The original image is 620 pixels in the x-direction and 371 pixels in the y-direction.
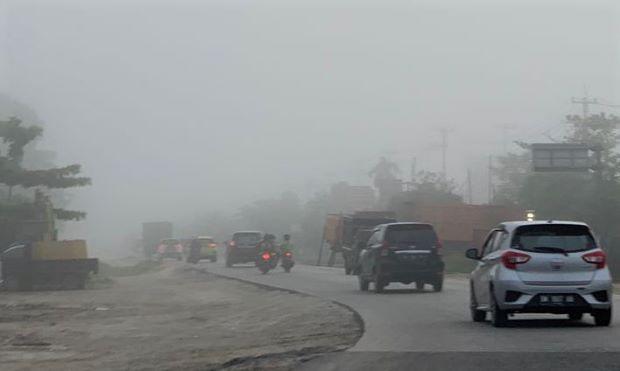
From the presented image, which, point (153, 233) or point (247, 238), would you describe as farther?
point (153, 233)

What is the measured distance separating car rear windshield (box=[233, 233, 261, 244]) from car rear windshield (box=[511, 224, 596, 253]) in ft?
138

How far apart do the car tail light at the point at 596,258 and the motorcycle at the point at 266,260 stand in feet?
101

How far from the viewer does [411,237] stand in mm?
31219

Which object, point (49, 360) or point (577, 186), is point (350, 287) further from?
point (577, 186)

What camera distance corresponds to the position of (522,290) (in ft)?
59.4

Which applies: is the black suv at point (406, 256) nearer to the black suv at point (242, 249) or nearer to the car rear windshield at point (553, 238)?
the car rear windshield at point (553, 238)

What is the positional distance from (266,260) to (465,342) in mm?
32477

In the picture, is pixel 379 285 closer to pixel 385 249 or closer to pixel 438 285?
pixel 385 249

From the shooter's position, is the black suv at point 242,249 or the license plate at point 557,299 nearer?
the license plate at point 557,299

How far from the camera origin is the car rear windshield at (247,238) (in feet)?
197

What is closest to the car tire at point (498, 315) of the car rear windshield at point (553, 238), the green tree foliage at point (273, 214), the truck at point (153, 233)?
the car rear windshield at point (553, 238)

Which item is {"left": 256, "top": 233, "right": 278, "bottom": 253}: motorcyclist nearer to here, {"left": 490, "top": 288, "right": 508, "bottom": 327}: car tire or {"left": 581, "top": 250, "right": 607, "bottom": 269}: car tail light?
{"left": 490, "top": 288, "right": 508, "bottom": 327}: car tire

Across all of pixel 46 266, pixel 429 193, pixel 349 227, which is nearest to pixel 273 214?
pixel 429 193

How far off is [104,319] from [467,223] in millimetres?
47671
